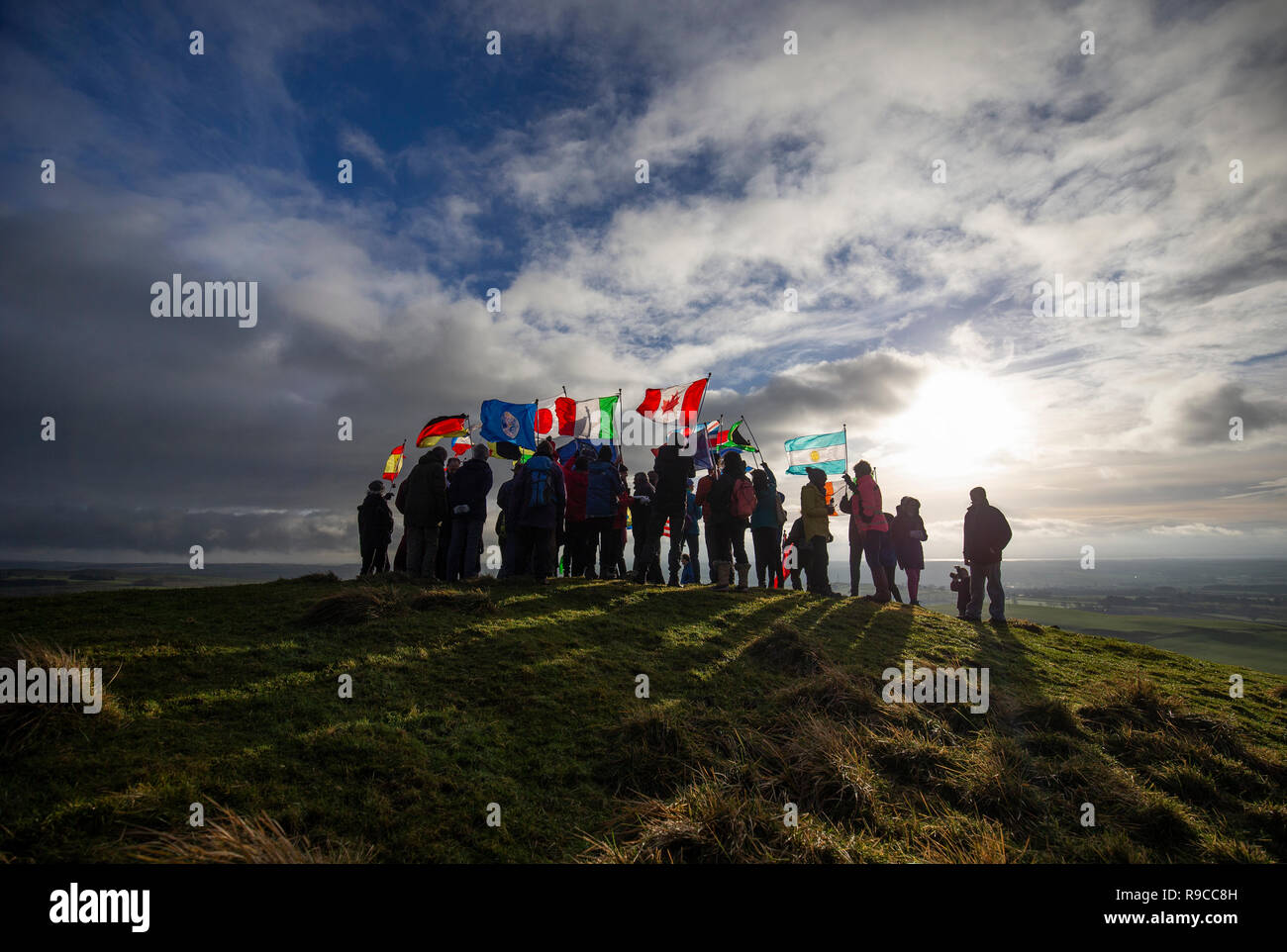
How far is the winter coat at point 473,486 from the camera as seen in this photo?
1237 cm

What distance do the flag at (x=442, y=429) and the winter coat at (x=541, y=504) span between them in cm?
673

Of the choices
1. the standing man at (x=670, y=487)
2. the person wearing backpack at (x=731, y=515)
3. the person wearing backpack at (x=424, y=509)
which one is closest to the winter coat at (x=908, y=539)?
the person wearing backpack at (x=731, y=515)

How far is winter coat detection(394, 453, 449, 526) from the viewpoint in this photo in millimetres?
12414

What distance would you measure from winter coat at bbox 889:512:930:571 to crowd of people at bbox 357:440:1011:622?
0.03 metres

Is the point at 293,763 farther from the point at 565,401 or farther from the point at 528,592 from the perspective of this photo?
the point at 565,401

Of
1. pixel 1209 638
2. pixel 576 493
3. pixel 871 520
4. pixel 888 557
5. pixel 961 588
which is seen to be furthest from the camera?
pixel 1209 638

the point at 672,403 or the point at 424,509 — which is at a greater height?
the point at 672,403

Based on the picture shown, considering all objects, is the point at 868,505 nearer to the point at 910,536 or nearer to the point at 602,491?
the point at 910,536

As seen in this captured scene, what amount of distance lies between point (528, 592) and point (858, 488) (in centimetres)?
912

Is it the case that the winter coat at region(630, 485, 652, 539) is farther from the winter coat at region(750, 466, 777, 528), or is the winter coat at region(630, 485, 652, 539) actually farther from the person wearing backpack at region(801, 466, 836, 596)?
the person wearing backpack at region(801, 466, 836, 596)

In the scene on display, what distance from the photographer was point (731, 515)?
42.9 ft

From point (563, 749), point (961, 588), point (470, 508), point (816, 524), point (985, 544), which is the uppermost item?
point (470, 508)

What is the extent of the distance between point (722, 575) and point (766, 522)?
6.13 ft

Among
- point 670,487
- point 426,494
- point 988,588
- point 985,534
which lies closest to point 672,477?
point 670,487
